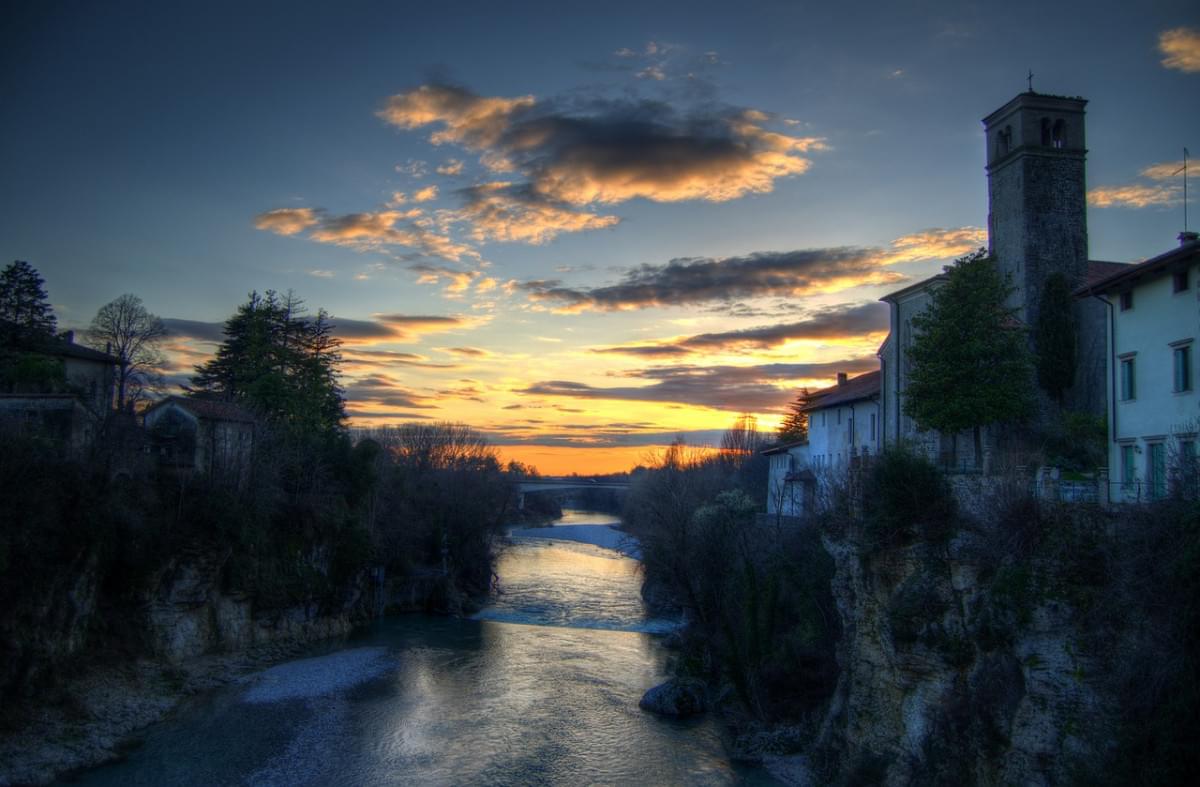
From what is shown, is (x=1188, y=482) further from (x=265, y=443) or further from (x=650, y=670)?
(x=265, y=443)

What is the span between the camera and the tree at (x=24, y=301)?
4256 centimetres

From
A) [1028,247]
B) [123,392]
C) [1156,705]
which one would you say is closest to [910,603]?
[1156,705]

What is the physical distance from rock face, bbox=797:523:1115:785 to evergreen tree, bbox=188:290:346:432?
3760 cm

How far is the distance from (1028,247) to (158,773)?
3787cm

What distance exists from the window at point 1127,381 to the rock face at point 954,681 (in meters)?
8.21

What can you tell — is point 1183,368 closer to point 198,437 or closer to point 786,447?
point 786,447

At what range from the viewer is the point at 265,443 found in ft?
139

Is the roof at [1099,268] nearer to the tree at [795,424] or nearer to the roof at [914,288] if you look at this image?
the roof at [914,288]

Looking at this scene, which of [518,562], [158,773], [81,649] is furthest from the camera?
[518,562]

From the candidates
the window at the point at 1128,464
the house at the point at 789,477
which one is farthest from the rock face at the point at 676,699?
the house at the point at 789,477

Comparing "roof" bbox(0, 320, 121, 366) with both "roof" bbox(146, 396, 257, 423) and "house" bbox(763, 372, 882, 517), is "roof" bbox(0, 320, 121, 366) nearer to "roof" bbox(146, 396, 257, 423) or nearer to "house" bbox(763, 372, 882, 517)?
"roof" bbox(146, 396, 257, 423)

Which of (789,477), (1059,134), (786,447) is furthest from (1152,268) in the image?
(786,447)

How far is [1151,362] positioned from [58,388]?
43.7 m

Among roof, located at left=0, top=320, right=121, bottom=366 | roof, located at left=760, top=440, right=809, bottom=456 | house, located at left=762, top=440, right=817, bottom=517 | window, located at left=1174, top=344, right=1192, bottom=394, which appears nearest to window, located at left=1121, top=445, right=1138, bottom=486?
window, located at left=1174, top=344, right=1192, bottom=394
